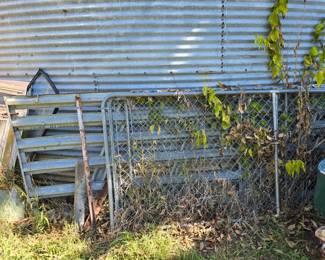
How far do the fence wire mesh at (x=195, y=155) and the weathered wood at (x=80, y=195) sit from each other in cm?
38

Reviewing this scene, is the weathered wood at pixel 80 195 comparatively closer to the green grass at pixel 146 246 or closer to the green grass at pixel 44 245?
the green grass at pixel 44 245

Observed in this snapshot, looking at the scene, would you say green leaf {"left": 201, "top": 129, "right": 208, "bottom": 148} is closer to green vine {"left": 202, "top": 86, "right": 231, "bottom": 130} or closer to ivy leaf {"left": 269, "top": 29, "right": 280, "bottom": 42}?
green vine {"left": 202, "top": 86, "right": 231, "bottom": 130}

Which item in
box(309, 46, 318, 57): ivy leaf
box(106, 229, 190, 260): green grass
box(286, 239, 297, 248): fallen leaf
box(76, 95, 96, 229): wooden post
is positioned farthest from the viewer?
box(309, 46, 318, 57): ivy leaf

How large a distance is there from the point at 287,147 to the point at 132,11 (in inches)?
88.7

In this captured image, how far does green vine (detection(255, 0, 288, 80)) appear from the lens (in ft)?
12.4

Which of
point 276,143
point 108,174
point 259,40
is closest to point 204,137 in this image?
point 276,143

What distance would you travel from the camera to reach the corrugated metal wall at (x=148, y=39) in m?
3.78

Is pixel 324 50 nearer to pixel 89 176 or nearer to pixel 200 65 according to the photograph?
pixel 200 65

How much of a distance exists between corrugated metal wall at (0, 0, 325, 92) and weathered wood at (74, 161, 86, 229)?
95 cm

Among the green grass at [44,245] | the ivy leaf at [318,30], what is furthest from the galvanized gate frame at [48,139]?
the ivy leaf at [318,30]

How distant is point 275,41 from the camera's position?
3.86 meters

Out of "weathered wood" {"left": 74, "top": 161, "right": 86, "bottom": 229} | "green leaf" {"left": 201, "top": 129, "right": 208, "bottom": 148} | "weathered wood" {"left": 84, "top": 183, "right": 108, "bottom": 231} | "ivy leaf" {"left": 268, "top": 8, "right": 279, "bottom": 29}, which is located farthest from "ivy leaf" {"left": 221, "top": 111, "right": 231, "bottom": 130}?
"weathered wood" {"left": 74, "top": 161, "right": 86, "bottom": 229}

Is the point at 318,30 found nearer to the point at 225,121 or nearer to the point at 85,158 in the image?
the point at 225,121

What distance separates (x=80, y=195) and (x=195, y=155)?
1.34 m
